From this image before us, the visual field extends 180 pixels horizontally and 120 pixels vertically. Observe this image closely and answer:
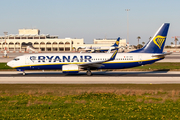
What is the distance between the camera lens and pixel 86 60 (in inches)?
1604

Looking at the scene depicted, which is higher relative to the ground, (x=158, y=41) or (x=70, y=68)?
(x=158, y=41)

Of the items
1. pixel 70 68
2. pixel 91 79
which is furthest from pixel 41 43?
pixel 91 79

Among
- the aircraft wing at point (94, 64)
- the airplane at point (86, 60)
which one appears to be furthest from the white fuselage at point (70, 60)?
the aircraft wing at point (94, 64)

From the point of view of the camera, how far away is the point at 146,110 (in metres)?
15.8

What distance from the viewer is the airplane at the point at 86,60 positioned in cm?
3991

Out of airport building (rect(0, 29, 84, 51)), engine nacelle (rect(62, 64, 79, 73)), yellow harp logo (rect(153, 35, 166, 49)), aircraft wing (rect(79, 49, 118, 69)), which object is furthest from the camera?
airport building (rect(0, 29, 84, 51))

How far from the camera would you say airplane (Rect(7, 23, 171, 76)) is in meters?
39.9

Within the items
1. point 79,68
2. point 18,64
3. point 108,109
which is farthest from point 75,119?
point 18,64

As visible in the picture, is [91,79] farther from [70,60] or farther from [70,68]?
[70,60]

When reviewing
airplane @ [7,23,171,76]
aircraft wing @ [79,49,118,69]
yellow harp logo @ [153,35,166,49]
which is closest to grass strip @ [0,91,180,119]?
aircraft wing @ [79,49,118,69]

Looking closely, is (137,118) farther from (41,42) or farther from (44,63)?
(41,42)

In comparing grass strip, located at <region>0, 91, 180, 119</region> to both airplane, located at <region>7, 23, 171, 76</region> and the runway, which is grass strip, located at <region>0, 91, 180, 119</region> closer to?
the runway

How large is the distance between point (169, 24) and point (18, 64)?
2968 cm

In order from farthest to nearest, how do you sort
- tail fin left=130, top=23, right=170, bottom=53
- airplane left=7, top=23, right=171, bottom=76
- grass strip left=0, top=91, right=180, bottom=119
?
tail fin left=130, top=23, right=170, bottom=53 < airplane left=7, top=23, right=171, bottom=76 < grass strip left=0, top=91, right=180, bottom=119
